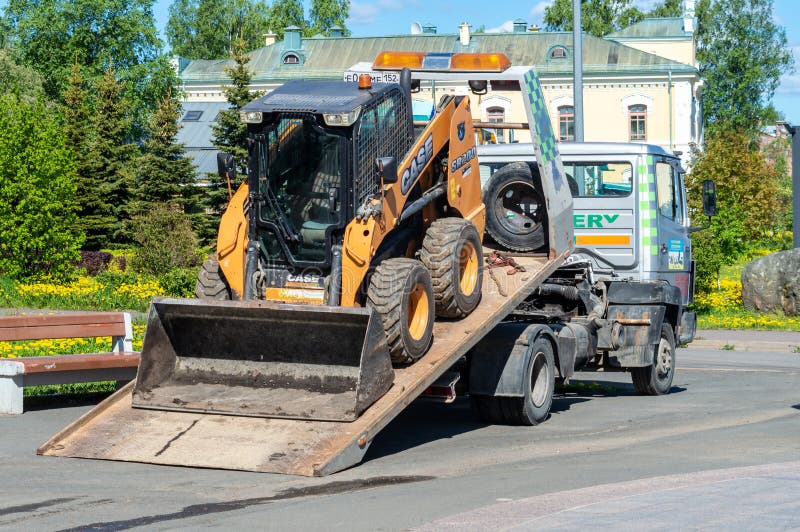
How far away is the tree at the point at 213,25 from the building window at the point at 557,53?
29771 millimetres

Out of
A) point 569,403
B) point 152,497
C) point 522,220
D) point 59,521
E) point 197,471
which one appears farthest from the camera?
point 569,403

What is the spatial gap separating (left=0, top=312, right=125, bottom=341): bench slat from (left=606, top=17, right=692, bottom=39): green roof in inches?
2266

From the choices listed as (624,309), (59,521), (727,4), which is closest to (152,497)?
(59,521)

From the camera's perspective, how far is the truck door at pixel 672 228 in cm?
1480

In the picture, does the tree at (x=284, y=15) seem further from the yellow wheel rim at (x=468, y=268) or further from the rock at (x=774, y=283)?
the yellow wheel rim at (x=468, y=268)

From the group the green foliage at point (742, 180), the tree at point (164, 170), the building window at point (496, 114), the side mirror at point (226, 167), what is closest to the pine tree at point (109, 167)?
the tree at point (164, 170)

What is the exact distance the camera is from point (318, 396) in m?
9.83

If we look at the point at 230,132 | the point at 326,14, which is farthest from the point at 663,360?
the point at 326,14

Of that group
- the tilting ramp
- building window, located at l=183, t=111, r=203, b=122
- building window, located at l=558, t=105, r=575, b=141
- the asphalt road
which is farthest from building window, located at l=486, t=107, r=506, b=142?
the tilting ramp

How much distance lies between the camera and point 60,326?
12.8 metres

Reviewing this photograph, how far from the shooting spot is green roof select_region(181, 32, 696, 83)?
6253cm

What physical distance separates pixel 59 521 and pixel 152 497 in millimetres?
851

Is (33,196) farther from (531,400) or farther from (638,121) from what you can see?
(638,121)

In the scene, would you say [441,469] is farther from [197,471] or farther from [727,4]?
[727,4]
